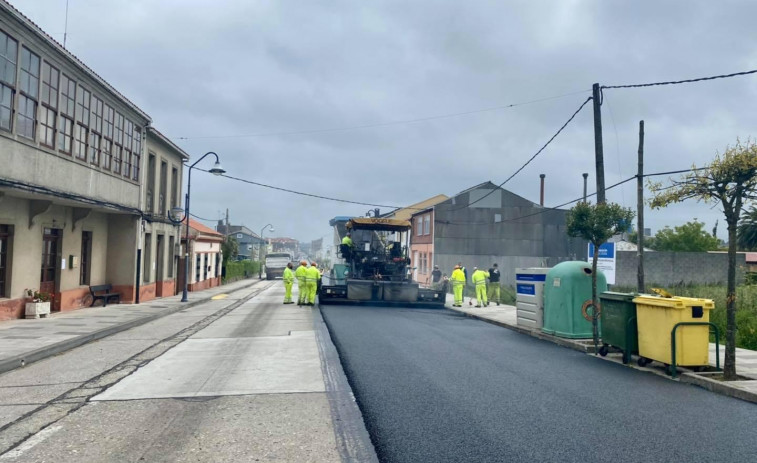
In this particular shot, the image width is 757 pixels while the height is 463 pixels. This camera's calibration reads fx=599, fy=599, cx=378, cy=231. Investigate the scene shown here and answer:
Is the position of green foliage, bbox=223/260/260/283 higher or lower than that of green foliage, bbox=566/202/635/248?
lower

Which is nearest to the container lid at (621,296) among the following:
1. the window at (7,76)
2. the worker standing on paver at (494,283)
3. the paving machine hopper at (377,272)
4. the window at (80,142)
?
the paving machine hopper at (377,272)

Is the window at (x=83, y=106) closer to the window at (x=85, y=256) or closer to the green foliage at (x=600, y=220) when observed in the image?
the window at (x=85, y=256)

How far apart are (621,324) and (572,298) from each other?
2738 millimetres

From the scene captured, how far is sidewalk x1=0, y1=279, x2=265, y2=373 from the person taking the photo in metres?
9.65

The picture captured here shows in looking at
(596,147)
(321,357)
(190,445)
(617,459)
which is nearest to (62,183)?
(321,357)

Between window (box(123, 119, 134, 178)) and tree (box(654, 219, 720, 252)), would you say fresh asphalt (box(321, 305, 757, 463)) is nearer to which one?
window (box(123, 119, 134, 178))

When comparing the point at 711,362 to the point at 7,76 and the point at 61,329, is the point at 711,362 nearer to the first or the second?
the point at 61,329

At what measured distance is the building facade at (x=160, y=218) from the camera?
78.3 ft

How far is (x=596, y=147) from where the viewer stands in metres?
15.1

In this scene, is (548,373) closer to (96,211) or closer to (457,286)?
(457,286)

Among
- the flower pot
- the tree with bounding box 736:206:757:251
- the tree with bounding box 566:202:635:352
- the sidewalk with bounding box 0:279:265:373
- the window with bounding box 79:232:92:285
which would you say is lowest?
the sidewalk with bounding box 0:279:265:373

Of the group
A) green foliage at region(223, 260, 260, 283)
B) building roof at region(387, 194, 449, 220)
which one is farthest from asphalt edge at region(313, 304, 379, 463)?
building roof at region(387, 194, 449, 220)

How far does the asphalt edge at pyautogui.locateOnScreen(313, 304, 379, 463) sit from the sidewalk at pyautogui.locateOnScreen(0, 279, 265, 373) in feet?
15.2

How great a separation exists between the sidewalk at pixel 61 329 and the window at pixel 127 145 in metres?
4.96
